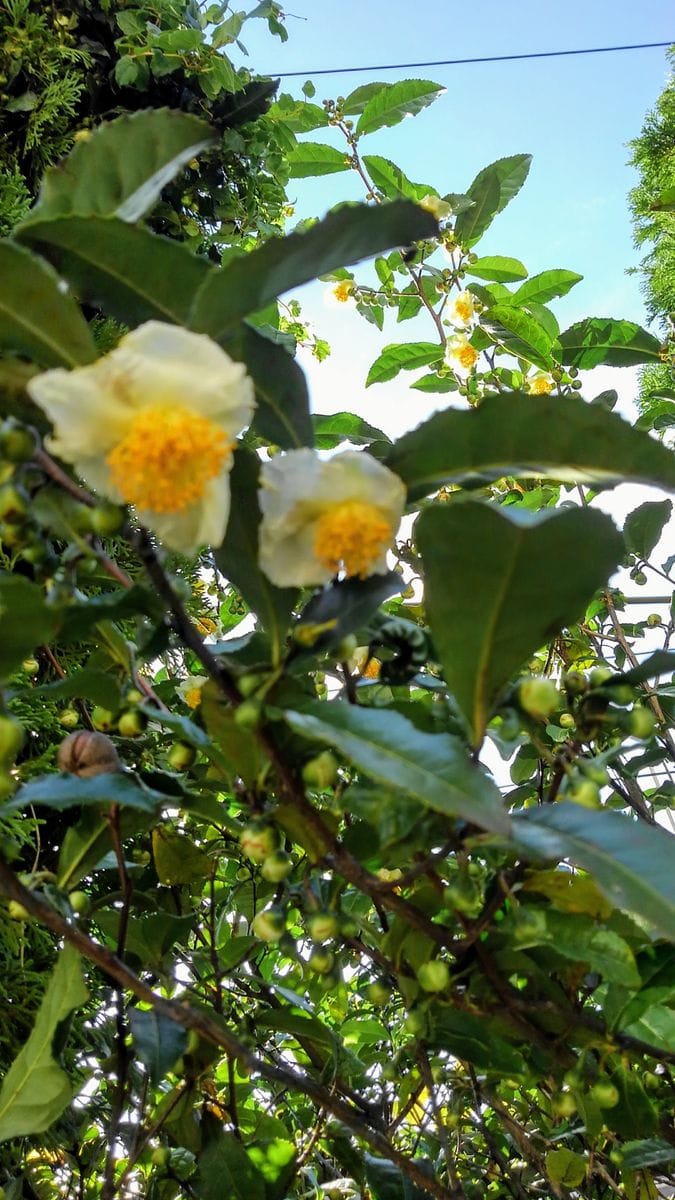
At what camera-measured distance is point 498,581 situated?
0.49 metres

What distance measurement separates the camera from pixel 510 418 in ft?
1.67

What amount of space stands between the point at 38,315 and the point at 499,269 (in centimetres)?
166

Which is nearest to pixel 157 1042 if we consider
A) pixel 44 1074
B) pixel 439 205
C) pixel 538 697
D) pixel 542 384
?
pixel 44 1074

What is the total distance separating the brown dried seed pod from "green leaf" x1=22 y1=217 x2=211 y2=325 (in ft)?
0.96

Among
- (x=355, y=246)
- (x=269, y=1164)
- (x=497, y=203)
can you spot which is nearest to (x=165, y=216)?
(x=497, y=203)

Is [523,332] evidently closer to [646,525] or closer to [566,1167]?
[646,525]

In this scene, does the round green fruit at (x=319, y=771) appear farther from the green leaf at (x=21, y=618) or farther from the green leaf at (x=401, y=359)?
the green leaf at (x=401, y=359)

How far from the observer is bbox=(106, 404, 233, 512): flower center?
0.49 metres

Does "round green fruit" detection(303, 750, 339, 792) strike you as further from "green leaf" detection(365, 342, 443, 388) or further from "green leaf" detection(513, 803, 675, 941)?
"green leaf" detection(365, 342, 443, 388)

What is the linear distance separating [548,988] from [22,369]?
54 cm

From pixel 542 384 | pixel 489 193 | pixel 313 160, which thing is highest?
pixel 313 160

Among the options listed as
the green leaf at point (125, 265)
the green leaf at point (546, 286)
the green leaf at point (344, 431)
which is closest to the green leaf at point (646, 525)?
the green leaf at point (344, 431)

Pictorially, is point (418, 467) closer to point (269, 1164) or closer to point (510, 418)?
point (510, 418)

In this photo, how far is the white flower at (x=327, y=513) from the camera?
1.73 ft
